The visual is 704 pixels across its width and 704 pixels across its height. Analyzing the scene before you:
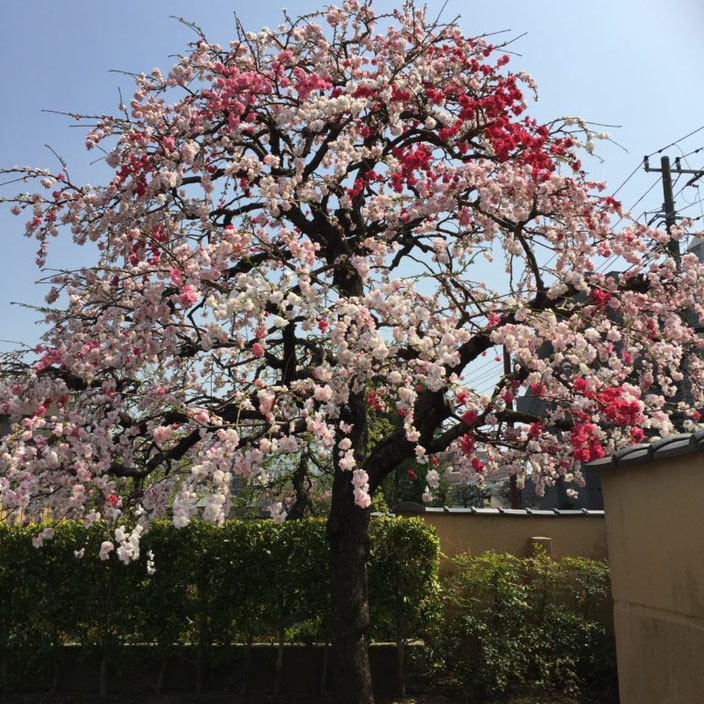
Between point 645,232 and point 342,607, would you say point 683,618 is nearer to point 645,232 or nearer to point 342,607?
point 342,607

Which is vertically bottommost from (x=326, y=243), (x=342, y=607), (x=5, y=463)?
(x=342, y=607)

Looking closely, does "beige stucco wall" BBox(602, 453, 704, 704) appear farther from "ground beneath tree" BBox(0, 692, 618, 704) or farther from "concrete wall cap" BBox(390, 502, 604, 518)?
"concrete wall cap" BBox(390, 502, 604, 518)

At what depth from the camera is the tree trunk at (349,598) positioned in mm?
7449

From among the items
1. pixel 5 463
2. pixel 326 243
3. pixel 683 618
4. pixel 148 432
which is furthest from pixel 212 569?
pixel 683 618

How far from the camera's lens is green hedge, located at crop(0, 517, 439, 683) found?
8.86 m

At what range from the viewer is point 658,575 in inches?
192

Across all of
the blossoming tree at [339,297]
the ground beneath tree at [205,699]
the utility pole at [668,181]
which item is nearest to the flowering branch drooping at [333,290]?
the blossoming tree at [339,297]

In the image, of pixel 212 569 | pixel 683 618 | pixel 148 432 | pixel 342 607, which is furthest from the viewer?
pixel 212 569

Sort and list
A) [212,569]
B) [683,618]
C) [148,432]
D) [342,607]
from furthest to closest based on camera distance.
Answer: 1. [212,569]
2. [342,607]
3. [148,432]
4. [683,618]

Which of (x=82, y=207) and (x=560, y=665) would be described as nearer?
(x=82, y=207)

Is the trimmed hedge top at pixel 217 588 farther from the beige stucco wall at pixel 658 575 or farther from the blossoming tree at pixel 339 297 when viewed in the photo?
the beige stucco wall at pixel 658 575

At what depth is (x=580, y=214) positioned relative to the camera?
759cm

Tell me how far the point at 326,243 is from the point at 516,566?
4.71 meters

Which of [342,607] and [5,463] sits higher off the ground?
[5,463]
